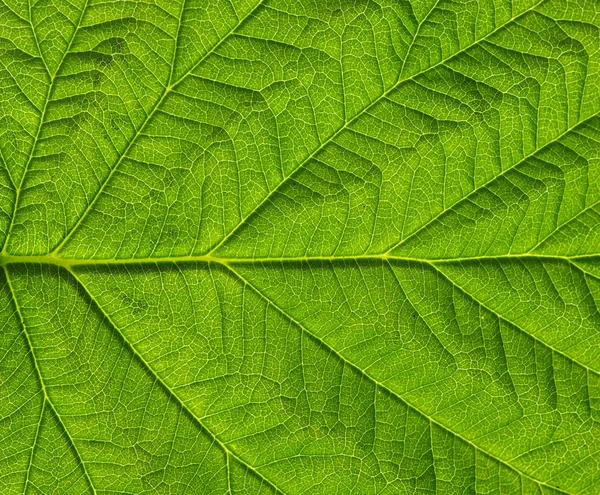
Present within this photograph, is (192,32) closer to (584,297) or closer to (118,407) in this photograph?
(118,407)

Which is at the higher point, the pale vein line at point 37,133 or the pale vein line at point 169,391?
the pale vein line at point 37,133

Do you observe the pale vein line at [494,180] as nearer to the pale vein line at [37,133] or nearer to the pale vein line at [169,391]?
the pale vein line at [169,391]

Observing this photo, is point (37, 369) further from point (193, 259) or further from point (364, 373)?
point (364, 373)

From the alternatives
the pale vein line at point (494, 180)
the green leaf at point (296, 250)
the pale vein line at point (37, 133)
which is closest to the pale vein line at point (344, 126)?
the green leaf at point (296, 250)

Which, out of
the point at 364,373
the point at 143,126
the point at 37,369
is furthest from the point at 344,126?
the point at 37,369

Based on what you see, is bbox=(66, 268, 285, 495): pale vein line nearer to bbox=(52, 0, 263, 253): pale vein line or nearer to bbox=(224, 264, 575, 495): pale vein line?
bbox=(52, 0, 263, 253): pale vein line

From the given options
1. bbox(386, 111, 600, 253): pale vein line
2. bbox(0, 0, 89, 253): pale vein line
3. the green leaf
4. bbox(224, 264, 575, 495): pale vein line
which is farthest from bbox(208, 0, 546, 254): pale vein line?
bbox(0, 0, 89, 253): pale vein line

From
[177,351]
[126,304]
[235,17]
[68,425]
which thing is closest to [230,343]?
[177,351]

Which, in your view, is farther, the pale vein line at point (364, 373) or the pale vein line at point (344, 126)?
the pale vein line at point (364, 373)
